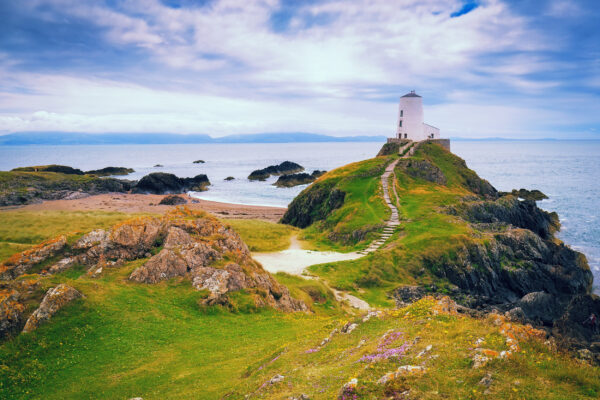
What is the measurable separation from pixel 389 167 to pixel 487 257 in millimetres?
39425

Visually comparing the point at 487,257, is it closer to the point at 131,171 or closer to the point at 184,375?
the point at 184,375

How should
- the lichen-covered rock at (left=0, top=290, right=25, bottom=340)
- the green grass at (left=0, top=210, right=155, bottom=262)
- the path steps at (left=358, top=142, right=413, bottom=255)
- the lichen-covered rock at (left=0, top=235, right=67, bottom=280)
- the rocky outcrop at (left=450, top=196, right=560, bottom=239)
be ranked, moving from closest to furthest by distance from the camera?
the lichen-covered rock at (left=0, top=290, right=25, bottom=340), the lichen-covered rock at (left=0, top=235, right=67, bottom=280), the green grass at (left=0, top=210, right=155, bottom=262), the path steps at (left=358, top=142, right=413, bottom=255), the rocky outcrop at (left=450, top=196, right=560, bottom=239)

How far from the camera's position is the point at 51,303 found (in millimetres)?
18688

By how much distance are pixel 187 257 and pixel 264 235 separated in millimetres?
29603

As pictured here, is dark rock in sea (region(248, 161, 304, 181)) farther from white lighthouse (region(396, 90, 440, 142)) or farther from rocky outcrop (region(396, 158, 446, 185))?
rocky outcrop (region(396, 158, 446, 185))

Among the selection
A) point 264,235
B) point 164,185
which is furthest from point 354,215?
point 164,185

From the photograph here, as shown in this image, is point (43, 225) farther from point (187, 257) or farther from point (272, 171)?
point (272, 171)

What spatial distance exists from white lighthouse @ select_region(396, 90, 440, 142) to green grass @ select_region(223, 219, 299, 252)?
1905 inches

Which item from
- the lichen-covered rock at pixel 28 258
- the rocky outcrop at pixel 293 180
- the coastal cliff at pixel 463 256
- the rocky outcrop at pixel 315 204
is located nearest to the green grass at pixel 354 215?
the coastal cliff at pixel 463 256

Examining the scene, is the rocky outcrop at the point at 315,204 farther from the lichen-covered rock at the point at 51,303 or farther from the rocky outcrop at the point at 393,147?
the lichen-covered rock at the point at 51,303

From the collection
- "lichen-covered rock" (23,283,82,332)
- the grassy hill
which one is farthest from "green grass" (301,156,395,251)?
"lichen-covered rock" (23,283,82,332)

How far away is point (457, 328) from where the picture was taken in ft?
46.1

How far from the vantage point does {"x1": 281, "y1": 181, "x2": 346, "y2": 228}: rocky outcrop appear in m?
67.5

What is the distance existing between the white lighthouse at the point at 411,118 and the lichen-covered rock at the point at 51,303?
292 ft
